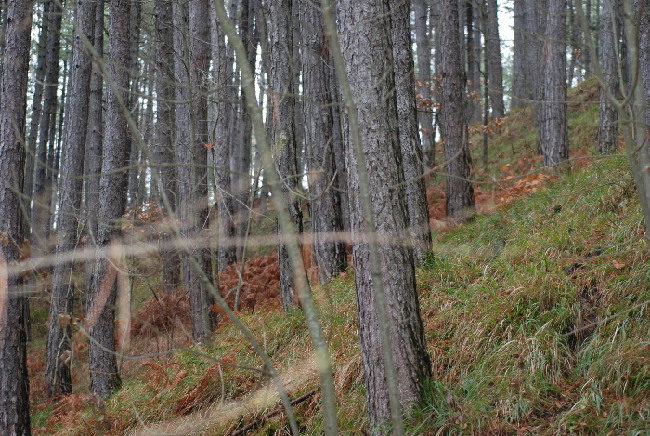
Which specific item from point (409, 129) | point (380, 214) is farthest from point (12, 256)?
point (409, 129)

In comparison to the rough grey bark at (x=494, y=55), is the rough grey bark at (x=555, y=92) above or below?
below

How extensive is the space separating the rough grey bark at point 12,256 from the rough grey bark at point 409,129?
13.1 feet

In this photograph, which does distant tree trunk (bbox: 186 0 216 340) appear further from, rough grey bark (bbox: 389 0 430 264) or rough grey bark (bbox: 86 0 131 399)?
rough grey bark (bbox: 389 0 430 264)

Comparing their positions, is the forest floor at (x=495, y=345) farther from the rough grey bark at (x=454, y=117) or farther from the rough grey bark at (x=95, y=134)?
the rough grey bark at (x=95, y=134)

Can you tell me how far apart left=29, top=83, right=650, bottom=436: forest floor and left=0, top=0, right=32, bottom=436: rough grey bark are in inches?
29.1

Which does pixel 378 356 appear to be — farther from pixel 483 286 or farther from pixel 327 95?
pixel 327 95

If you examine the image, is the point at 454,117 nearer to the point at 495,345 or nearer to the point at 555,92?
the point at 555,92

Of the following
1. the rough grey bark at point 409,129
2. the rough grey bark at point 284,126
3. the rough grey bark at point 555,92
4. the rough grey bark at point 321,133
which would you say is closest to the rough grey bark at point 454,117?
the rough grey bark at point 555,92

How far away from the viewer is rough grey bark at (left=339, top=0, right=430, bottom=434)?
414 cm

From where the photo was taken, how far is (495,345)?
489 cm

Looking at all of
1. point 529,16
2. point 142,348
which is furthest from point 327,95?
point 529,16

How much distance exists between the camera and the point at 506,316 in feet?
16.9

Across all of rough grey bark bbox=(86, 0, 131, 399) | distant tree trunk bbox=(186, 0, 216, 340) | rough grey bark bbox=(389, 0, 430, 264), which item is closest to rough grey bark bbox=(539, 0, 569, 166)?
rough grey bark bbox=(389, 0, 430, 264)

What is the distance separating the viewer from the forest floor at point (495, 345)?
13.6 feet
